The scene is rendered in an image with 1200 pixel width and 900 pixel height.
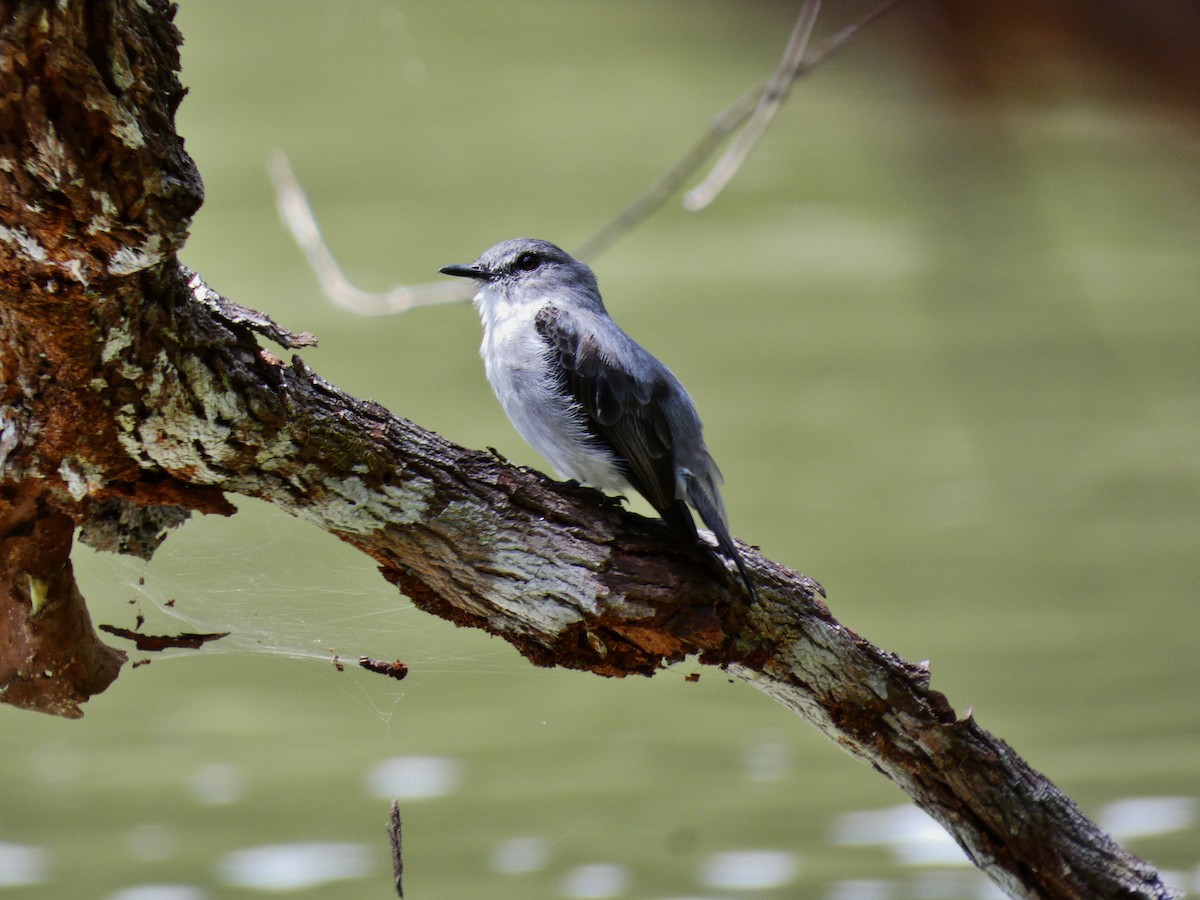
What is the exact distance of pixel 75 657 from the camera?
2436mm

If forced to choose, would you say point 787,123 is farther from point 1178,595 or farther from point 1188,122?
point 1188,122

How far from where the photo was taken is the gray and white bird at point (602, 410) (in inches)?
99.6

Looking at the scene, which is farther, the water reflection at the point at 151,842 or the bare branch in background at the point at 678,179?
the water reflection at the point at 151,842

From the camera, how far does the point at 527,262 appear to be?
303cm

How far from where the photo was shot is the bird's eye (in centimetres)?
303

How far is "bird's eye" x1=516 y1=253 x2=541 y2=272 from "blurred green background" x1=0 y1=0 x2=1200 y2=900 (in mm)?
1542

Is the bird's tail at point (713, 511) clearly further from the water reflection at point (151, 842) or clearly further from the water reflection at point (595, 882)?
the water reflection at point (151, 842)

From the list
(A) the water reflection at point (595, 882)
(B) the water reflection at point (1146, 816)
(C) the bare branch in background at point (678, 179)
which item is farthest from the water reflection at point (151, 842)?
(B) the water reflection at point (1146, 816)

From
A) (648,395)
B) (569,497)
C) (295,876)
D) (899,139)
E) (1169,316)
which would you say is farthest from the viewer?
(1169,316)

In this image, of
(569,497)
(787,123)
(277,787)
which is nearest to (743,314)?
(787,123)

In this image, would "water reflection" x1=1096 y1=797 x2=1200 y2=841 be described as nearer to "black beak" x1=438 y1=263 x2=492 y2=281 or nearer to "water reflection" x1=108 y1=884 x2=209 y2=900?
"water reflection" x1=108 y1=884 x2=209 y2=900

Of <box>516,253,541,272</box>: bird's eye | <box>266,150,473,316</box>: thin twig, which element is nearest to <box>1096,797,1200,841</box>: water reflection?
<box>266,150,473,316</box>: thin twig

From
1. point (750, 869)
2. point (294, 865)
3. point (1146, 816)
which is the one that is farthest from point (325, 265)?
point (1146, 816)

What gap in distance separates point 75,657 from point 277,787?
2951mm
